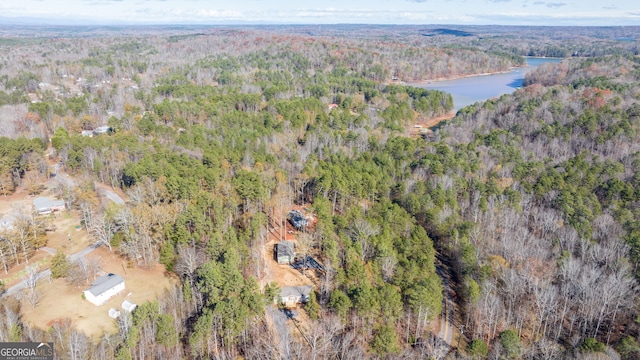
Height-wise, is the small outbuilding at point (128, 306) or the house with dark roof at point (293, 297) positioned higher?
the small outbuilding at point (128, 306)

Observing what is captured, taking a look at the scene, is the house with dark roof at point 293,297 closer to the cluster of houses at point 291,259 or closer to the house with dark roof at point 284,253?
the cluster of houses at point 291,259

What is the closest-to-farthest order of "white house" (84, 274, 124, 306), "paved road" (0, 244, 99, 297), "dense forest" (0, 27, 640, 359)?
"dense forest" (0, 27, 640, 359) < "white house" (84, 274, 124, 306) < "paved road" (0, 244, 99, 297)

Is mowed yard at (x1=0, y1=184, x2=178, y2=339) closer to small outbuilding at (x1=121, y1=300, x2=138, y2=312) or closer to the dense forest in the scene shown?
small outbuilding at (x1=121, y1=300, x2=138, y2=312)

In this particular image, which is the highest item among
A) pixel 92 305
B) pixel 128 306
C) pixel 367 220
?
pixel 367 220

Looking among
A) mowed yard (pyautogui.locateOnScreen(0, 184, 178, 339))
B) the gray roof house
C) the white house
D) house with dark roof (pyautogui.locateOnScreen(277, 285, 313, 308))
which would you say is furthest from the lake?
the white house

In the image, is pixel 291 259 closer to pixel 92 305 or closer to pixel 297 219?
pixel 297 219

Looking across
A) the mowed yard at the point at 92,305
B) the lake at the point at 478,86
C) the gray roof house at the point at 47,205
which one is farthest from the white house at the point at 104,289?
the lake at the point at 478,86

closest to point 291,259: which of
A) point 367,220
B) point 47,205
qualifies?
point 367,220
